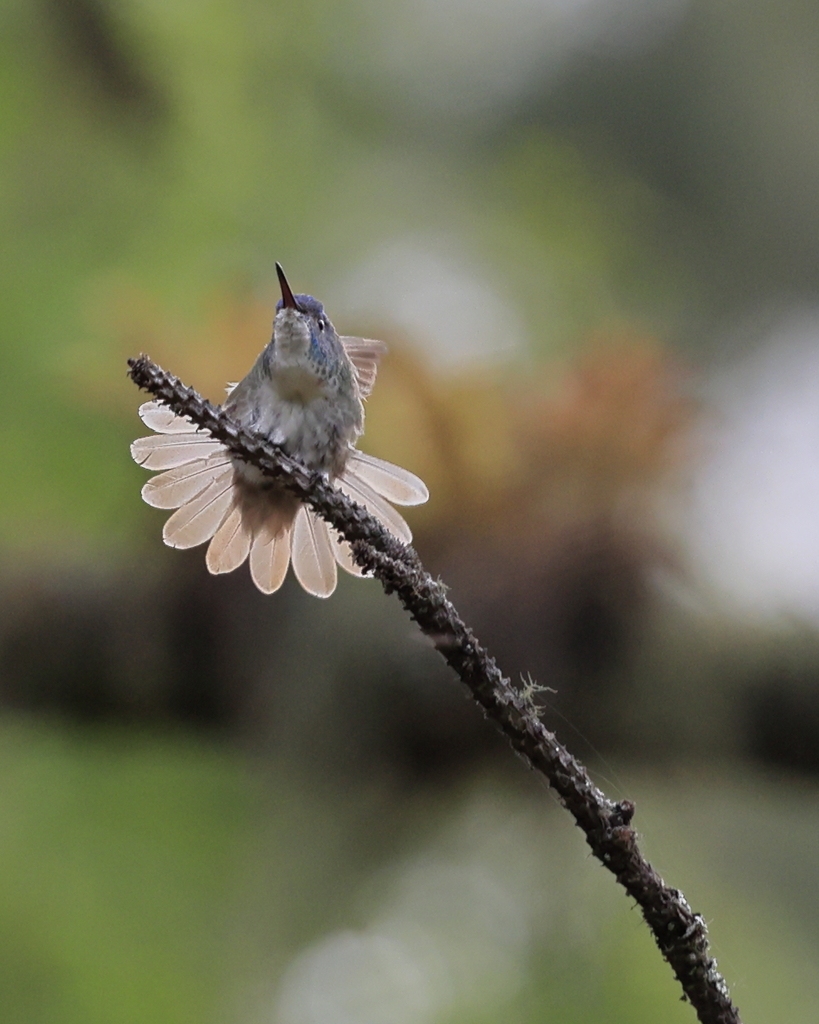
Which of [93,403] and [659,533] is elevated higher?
[659,533]

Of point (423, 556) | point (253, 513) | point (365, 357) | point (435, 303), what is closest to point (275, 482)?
point (253, 513)

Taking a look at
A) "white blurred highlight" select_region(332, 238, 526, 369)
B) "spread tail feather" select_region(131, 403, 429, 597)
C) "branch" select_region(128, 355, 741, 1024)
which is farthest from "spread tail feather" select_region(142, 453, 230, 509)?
"white blurred highlight" select_region(332, 238, 526, 369)

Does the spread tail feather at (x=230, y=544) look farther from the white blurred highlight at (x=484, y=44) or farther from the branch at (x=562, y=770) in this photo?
the white blurred highlight at (x=484, y=44)

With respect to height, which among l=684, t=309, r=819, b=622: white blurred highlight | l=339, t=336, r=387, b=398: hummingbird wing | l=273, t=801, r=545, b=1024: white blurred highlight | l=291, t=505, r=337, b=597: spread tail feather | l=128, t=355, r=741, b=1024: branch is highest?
l=684, t=309, r=819, b=622: white blurred highlight

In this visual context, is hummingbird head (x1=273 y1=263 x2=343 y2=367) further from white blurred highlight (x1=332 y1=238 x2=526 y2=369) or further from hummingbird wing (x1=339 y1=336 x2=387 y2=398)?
white blurred highlight (x1=332 y1=238 x2=526 y2=369)

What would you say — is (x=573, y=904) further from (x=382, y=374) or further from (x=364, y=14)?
(x=364, y=14)

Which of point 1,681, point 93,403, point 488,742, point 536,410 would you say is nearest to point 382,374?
point 536,410
